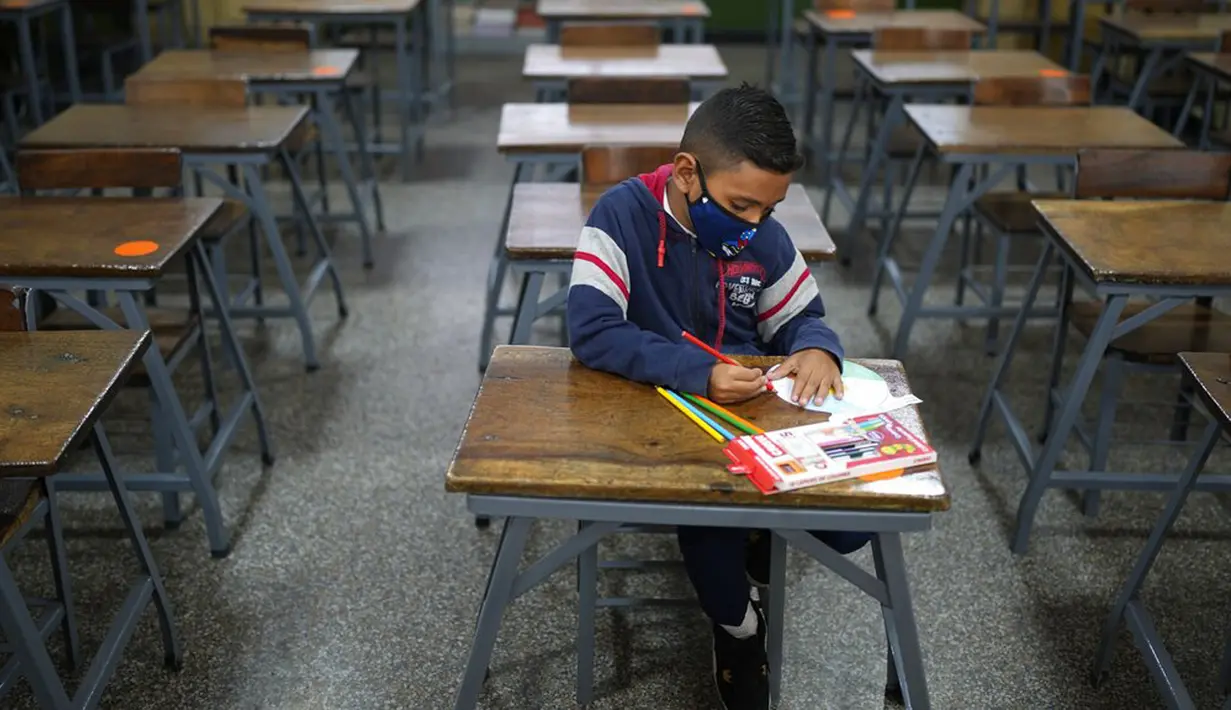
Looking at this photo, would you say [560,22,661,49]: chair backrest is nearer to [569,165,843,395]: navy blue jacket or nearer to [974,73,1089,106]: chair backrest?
[974,73,1089,106]: chair backrest

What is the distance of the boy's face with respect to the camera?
1774 mm

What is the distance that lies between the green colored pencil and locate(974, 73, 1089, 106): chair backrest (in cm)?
235

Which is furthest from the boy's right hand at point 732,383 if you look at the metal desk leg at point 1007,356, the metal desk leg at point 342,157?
the metal desk leg at point 342,157

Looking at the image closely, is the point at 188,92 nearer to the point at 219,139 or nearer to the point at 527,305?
the point at 219,139

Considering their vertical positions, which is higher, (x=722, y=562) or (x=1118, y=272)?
(x=1118, y=272)

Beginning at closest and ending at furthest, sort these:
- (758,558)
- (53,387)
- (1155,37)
Result: (53,387)
(758,558)
(1155,37)

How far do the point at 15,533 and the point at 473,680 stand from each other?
0.77 metres

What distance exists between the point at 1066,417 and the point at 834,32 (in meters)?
3.00

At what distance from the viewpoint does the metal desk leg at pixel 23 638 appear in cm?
177

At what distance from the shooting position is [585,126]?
3422 millimetres

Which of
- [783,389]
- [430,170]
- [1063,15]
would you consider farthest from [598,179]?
[1063,15]

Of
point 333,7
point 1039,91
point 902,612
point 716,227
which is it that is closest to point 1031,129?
point 1039,91

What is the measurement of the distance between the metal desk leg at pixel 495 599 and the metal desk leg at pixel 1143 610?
109cm

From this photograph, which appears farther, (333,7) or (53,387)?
(333,7)
